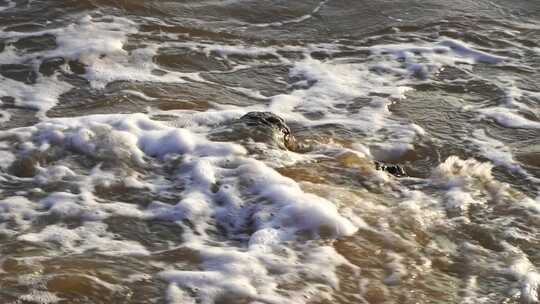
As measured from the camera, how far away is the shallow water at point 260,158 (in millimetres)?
3781

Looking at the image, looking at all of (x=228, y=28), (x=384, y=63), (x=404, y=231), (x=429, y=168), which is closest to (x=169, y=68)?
(x=228, y=28)

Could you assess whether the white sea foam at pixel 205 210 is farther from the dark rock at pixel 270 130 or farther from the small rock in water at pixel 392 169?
the small rock in water at pixel 392 169

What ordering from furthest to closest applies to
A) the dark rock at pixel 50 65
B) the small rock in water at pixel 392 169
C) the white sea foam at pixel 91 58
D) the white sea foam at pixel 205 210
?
the dark rock at pixel 50 65 < the white sea foam at pixel 91 58 < the small rock in water at pixel 392 169 < the white sea foam at pixel 205 210

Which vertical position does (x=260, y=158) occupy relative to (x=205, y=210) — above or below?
above

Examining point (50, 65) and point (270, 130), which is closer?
point (270, 130)

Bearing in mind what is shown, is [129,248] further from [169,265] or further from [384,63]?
[384,63]

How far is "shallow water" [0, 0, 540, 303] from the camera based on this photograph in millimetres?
3781

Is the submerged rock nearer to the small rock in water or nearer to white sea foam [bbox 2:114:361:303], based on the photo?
white sea foam [bbox 2:114:361:303]

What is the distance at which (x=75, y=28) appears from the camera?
7309 mm

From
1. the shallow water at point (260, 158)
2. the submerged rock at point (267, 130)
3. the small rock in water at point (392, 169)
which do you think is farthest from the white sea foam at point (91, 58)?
the small rock in water at point (392, 169)

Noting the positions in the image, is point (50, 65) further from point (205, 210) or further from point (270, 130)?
point (205, 210)

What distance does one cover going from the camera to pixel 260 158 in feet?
15.9

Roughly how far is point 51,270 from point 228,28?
4.49m

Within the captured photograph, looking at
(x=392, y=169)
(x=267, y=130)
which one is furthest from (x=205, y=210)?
(x=392, y=169)
